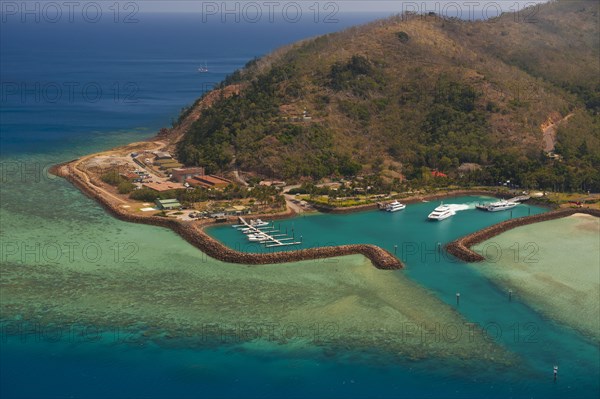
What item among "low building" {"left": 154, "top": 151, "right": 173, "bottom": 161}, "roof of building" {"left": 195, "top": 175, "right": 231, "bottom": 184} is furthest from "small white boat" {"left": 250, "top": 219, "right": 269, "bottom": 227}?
"low building" {"left": 154, "top": 151, "right": 173, "bottom": 161}

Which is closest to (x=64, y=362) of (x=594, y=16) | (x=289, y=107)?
(x=289, y=107)

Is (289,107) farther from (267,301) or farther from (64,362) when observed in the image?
(64,362)

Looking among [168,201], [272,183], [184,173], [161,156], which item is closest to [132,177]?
[184,173]

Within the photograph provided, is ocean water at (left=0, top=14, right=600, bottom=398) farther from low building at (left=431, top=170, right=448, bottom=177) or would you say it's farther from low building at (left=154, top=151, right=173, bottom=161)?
low building at (left=154, top=151, right=173, bottom=161)

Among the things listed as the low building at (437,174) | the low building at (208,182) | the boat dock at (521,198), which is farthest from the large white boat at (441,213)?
the low building at (208,182)

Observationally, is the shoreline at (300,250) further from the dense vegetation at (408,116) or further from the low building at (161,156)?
the low building at (161,156)

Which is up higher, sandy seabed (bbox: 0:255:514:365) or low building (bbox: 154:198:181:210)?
low building (bbox: 154:198:181:210)

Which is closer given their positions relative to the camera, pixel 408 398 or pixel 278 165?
pixel 408 398
